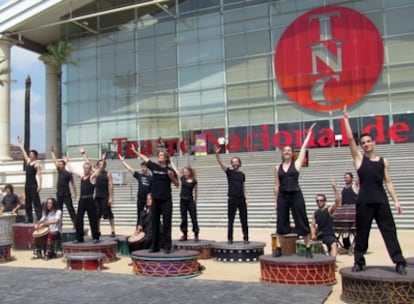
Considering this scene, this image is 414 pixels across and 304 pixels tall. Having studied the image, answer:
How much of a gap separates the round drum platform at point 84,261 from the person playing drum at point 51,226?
6.46 ft

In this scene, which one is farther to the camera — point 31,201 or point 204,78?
point 204,78

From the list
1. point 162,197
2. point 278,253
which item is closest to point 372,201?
point 278,253

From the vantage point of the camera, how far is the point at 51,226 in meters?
10.8

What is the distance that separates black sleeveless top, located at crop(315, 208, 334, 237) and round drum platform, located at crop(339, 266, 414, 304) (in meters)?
3.14

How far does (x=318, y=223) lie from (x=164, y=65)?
1168 inches

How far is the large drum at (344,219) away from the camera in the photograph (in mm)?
9930

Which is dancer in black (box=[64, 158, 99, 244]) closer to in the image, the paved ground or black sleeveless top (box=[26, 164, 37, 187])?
the paved ground

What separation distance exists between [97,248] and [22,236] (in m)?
3.61

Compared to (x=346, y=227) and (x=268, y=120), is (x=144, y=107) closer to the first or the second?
(x=268, y=120)

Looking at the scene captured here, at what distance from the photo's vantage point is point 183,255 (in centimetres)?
788

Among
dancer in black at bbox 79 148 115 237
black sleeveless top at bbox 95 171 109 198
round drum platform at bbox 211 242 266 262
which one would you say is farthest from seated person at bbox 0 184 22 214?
round drum platform at bbox 211 242 266 262

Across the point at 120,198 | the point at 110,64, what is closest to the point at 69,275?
the point at 120,198

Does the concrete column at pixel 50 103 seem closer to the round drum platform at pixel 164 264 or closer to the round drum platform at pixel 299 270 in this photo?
the round drum platform at pixel 164 264

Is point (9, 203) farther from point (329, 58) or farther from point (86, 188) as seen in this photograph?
point (329, 58)
